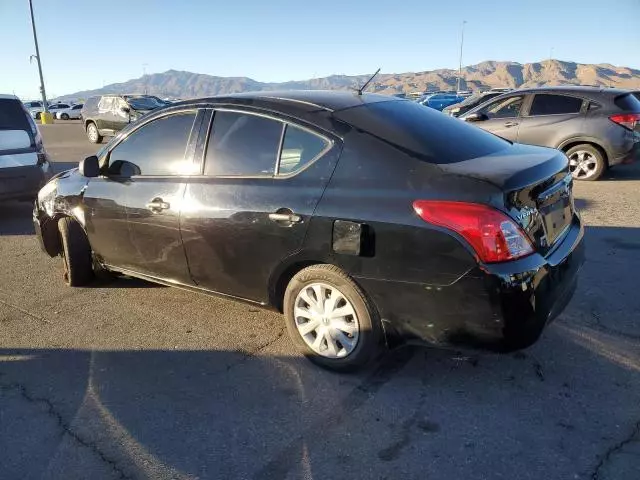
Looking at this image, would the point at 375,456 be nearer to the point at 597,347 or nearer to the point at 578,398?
the point at 578,398

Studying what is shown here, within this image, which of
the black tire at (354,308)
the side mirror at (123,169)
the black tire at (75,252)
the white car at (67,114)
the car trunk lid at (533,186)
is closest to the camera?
the car trunk lid at (533,186)

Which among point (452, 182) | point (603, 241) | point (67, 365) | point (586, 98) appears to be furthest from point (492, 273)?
point (586, 98)

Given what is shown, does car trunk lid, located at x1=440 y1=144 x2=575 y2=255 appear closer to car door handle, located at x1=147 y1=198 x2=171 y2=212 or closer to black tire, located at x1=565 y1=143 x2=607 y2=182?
car door handle, located at x1=147 y1=198 x2=171 y2=212

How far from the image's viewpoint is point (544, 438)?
2.48 metres

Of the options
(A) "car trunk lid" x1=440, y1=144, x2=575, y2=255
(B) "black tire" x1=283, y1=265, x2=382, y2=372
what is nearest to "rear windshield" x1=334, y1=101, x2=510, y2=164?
(A) "car trunk lid" x1=440, y1=144, x2=575, y2=255

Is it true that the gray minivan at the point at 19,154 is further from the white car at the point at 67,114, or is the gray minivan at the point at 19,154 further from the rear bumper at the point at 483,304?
the white car at the point at 67,114

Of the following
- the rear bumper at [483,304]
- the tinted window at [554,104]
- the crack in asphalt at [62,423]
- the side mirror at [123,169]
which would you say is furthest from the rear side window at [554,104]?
the crack in asphalt at [62,423]

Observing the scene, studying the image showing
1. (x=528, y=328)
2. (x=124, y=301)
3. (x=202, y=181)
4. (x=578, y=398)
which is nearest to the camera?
(x=528, y=328)

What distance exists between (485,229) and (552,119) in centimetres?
749

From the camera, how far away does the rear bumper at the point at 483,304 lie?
2518 mm

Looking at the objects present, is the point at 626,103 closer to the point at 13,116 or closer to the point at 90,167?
the point at 90,167

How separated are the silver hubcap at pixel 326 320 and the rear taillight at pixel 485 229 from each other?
80cm

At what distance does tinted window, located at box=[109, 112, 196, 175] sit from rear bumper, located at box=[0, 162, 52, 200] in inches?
152

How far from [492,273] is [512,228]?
25 cm
